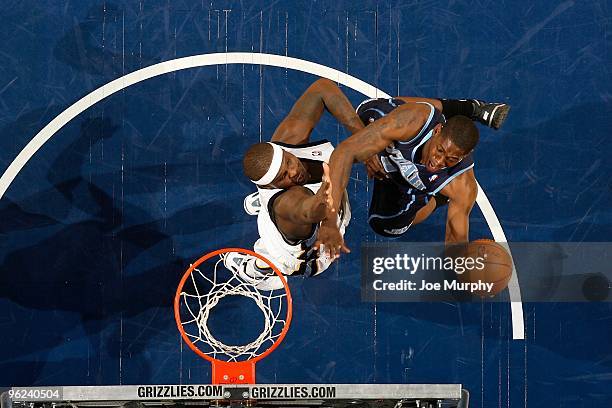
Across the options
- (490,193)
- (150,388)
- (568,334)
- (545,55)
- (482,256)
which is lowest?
(150,388)

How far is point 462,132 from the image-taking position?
18.7 ft

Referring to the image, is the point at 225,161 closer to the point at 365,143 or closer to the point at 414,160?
the point at 365,143

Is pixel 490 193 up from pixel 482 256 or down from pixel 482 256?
up

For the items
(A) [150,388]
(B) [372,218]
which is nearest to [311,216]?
(B) [372,218]

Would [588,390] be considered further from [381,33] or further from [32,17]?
[32,17]

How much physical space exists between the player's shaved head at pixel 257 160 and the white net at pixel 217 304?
1.90 feet

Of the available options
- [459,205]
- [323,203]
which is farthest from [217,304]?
[459,205]

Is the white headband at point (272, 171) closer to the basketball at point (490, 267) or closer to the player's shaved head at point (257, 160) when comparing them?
the player's shaved head at point (257, 160)

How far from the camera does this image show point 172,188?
577 centimetres

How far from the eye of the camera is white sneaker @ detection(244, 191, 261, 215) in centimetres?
571

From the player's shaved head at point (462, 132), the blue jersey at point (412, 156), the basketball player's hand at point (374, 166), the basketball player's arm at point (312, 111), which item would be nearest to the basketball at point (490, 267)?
the blue jersey at point (412, 156)

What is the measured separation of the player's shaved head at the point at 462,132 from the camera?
18.6 ft

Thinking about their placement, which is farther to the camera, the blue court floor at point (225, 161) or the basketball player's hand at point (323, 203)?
the blue court floor at point (225, 161)

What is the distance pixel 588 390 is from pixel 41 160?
3717 millimetres
